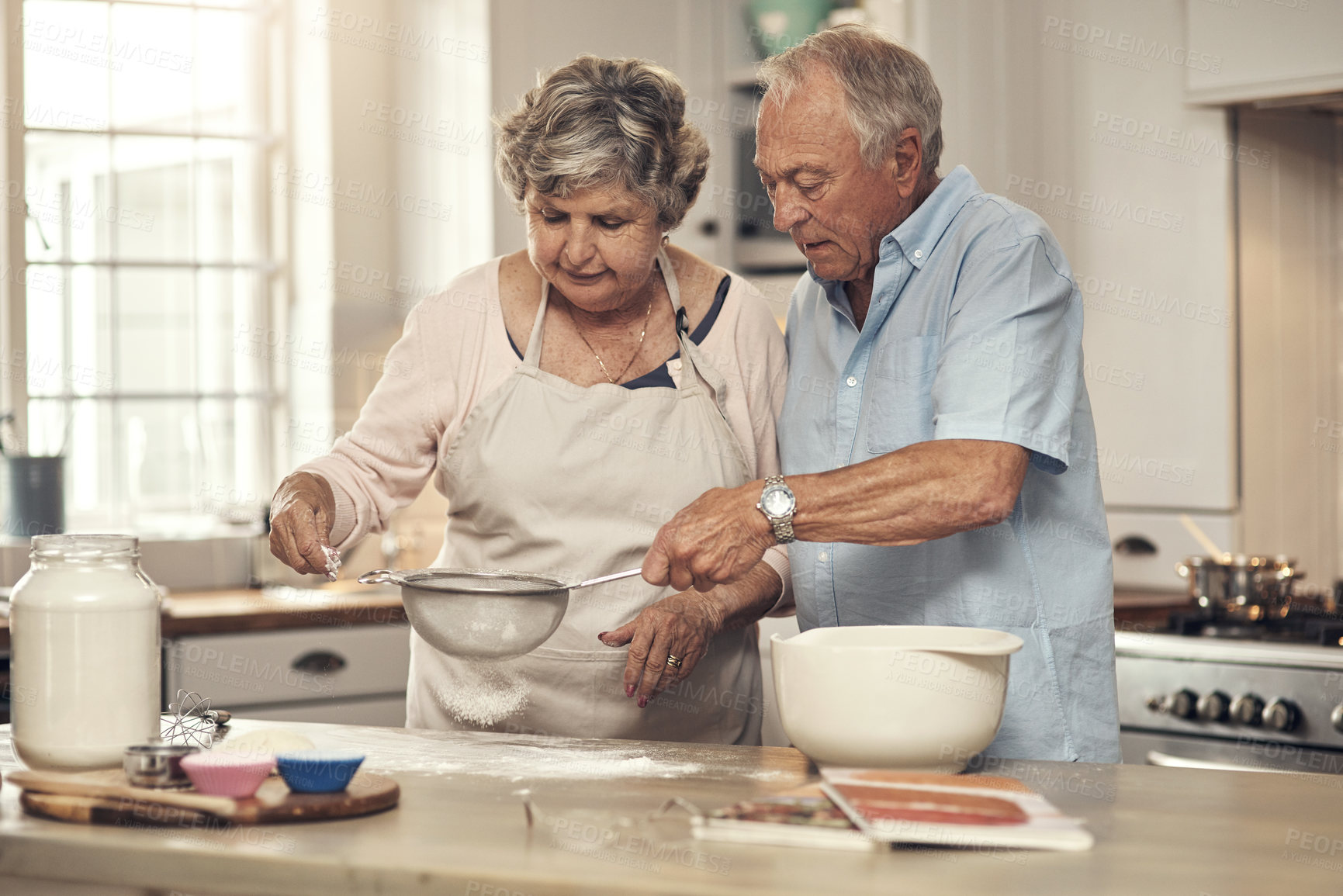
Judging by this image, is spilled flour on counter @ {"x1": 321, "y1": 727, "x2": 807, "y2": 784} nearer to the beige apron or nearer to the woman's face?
the beige apron

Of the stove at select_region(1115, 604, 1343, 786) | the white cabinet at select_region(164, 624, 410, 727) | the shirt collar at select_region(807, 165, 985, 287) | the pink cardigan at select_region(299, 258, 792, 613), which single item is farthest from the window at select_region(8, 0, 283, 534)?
the shirt collar at select_region(807, 165, 985, 287)

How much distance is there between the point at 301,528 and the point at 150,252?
2347 mm

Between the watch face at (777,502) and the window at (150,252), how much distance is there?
2.49 metres

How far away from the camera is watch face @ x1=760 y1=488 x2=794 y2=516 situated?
49.8 inches

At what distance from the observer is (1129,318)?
9.45 feet

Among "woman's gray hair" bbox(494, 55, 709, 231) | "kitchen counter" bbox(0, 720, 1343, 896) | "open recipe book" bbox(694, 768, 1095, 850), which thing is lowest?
"kitchen counter" bbox(0, 720, 1343, 896)

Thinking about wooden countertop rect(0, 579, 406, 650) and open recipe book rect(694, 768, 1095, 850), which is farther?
wooden countertop rect(0, 579, 406, 650)

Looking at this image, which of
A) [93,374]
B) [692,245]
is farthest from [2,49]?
[692,245]

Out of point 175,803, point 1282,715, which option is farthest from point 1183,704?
point 175,803

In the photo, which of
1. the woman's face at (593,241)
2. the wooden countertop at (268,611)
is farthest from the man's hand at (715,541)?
the wooden countertop at (268,611)

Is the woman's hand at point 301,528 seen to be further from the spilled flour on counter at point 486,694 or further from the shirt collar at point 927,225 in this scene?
the shirt collar at point 927,225

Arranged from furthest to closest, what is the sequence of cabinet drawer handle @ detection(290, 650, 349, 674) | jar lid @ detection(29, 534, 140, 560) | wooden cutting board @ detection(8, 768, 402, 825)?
cabinet drawer handle @ detection(290, 650, 349, 674), jar lid @ detection(29, 534, 140, 560), wooden cutting board @ detection(8, 768, 402, 825)

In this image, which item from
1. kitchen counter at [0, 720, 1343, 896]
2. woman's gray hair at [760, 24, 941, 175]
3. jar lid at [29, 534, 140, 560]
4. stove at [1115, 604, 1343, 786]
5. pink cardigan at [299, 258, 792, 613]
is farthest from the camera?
stove at [1115, 604, 1343, 786]

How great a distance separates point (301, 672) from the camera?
2836mm
